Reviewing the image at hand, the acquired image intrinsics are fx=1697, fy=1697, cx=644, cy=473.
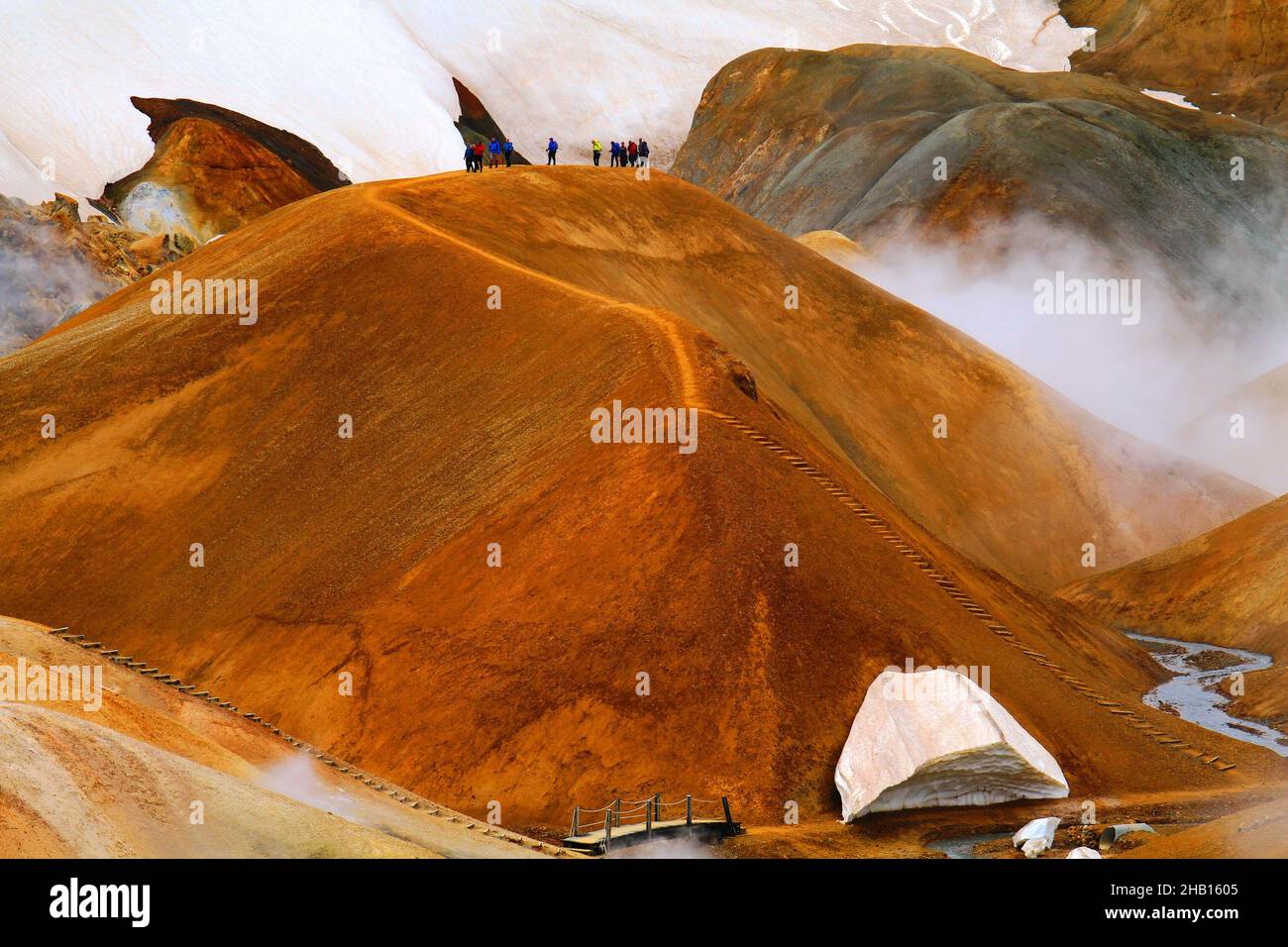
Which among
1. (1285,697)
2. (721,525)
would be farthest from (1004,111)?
(721,525)

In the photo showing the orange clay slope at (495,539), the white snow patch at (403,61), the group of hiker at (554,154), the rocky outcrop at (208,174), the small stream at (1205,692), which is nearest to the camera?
the orange clay slope at (495,539)

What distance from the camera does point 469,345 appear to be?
43.7 m

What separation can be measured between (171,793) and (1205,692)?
3414 centimetres

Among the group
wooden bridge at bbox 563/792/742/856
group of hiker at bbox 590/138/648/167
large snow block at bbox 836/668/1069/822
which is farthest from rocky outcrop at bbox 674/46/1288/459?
wooden bridge at bbox 563/792/742/856

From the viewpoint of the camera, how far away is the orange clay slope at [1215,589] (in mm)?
54344

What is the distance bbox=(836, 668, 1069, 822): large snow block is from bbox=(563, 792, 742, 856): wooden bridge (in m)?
2.75

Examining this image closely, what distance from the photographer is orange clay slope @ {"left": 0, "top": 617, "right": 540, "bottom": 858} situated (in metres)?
17.6

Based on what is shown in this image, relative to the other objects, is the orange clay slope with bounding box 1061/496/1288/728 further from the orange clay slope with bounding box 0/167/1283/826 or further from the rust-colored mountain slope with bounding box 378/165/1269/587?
the orange clay slope with bounding box 0/167/1283/826

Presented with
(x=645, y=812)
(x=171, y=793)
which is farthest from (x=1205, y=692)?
(x=171, y=793)

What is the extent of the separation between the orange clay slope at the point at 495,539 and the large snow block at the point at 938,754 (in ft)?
2.60

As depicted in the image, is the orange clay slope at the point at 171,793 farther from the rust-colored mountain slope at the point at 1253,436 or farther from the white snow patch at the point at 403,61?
the rust-colored mountain slope at the point at 1253,436

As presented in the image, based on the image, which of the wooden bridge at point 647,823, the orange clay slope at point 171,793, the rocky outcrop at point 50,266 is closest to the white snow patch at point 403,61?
the rocky outcrop at point 50,266

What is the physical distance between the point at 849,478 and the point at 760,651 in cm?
1114

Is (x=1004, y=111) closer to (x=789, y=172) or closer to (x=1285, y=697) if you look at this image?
(x=789, y=172)
